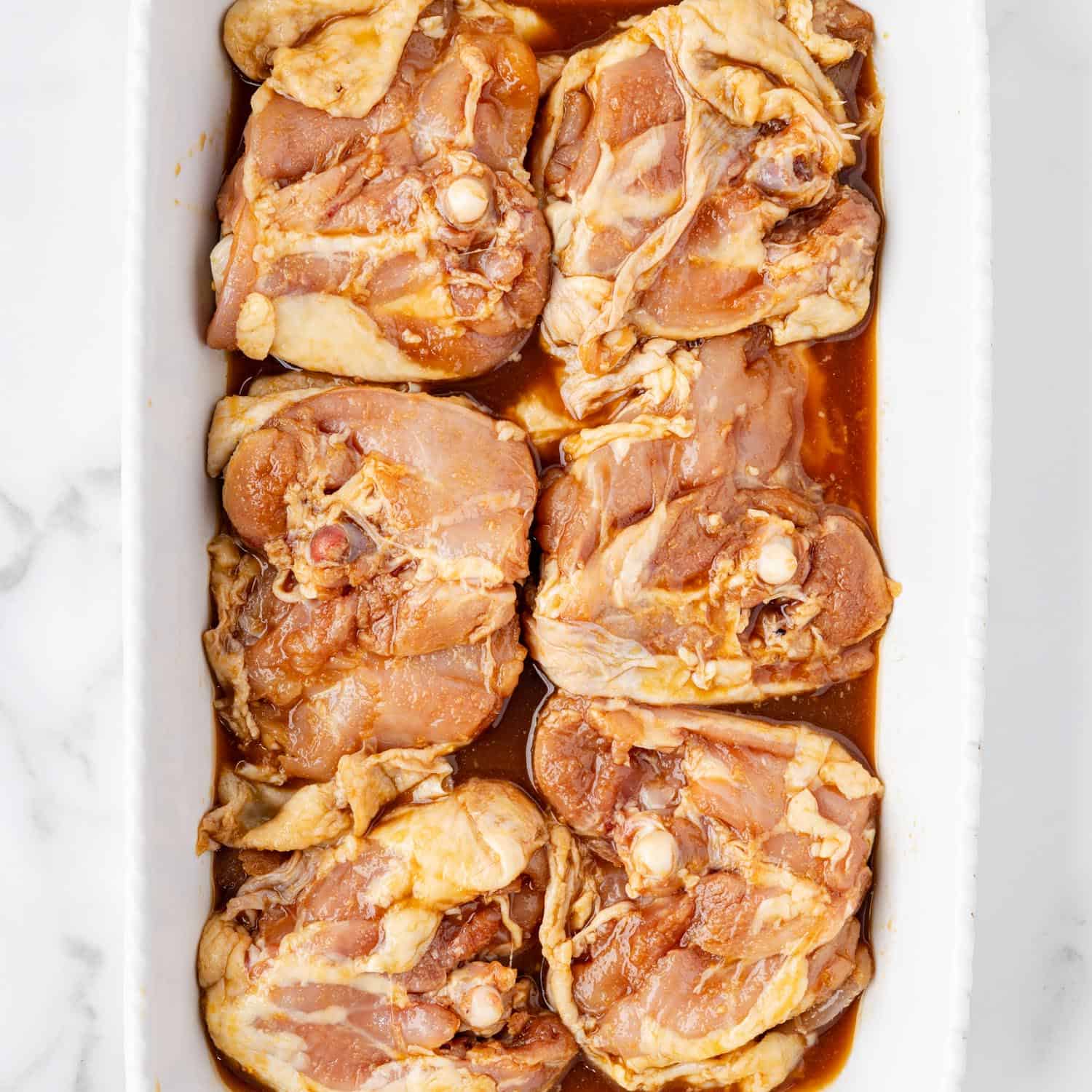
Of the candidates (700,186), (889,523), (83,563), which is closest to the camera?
(700,186)

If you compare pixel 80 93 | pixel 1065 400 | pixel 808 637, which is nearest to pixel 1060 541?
pixel 1065 400

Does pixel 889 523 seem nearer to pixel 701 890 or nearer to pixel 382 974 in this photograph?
pixel 701 890

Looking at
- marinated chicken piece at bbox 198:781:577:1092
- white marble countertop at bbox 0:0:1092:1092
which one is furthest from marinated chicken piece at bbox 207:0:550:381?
marinated chicken piece at bbox 198:781:577:1092

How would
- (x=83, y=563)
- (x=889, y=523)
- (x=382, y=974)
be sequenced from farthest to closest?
(x=83, y=563), (x=889, y=523), (x=382, y=974)

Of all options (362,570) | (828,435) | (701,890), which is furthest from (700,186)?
(701,890)

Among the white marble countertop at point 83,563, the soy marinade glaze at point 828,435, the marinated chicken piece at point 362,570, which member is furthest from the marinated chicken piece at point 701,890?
the white marble countertop at point 83,563

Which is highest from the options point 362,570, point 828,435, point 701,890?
point 828,435

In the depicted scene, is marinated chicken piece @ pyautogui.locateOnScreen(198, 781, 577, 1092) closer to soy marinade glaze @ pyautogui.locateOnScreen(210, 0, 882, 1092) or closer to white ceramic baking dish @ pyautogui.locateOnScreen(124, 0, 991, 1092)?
white ceramic baking dish @ pyautogui.locateOnScreen(124, 0, 991, 1092)

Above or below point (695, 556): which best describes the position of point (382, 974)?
below
